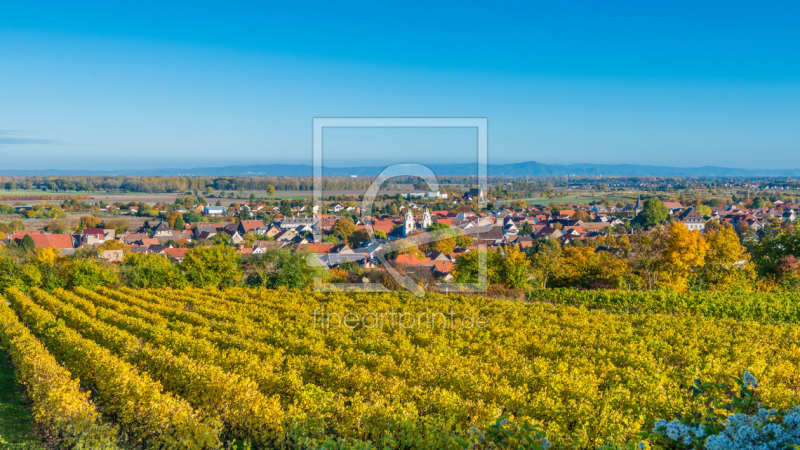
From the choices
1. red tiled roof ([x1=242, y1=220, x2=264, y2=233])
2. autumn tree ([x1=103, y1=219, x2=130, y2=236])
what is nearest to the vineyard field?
red tiled roof ([x1=242, y1=220, x2=264, y2=233])

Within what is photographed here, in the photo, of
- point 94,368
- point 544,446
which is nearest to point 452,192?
point 94,368

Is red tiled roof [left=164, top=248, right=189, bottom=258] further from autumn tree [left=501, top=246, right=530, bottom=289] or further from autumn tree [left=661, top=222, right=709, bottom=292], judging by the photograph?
autumn tree [left=661, top=222, right=709, bottom=292]

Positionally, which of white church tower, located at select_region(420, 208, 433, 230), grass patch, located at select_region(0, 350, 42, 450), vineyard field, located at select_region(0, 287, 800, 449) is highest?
white church tower, located at select_region(420, 208, 433, 230)

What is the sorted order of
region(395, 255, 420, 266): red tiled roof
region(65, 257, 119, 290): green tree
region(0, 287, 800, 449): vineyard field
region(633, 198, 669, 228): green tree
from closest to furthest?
region(0, 287, 800, 449): vineyard field, region(65, 257, 119, 290): green tree, region(395, 255, 420, 266): red tiled roof, region(633, 198, 669, 228): green tree

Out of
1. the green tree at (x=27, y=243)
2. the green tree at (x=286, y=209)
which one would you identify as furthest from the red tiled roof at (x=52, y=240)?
the green tree at (x=286, y=209)

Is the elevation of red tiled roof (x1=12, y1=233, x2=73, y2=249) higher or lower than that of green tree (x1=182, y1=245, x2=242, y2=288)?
lower

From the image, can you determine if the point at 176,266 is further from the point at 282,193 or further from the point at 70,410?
the point at 282,193
